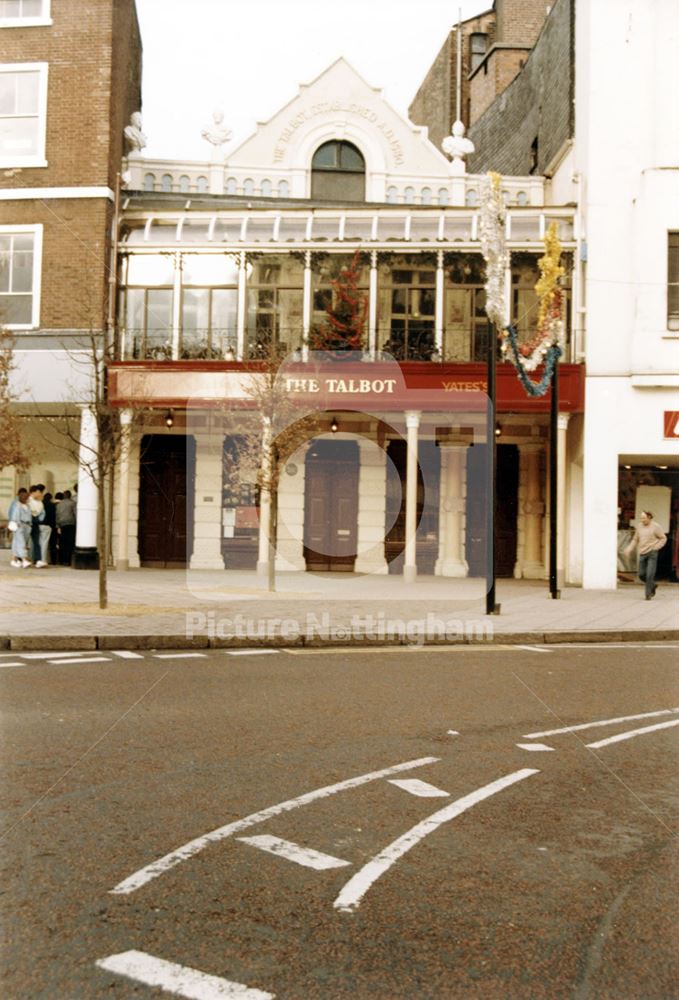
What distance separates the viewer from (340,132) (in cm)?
2683

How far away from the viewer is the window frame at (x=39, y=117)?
76.8 feet

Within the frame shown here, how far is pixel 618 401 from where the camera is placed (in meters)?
22.0

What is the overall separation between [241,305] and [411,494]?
569 cm

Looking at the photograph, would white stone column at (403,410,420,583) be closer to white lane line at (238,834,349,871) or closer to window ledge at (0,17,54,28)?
window ledge at (0,17,54,28)

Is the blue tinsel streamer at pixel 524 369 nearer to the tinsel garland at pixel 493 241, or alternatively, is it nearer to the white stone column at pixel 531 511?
the tinsel garland at pixel 493 241

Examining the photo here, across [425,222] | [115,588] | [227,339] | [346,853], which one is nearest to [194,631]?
[115,588]

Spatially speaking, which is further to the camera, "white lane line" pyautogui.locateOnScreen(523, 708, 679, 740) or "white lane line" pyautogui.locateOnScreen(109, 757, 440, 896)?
"white lane line" pyautogui.locateOnScreen(523, 708, 679, 740)

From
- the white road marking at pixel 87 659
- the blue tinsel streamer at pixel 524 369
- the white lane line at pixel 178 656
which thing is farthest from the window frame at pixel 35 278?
the white road marking at pixel 87 659

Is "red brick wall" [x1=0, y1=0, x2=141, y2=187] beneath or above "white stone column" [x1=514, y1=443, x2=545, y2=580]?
above

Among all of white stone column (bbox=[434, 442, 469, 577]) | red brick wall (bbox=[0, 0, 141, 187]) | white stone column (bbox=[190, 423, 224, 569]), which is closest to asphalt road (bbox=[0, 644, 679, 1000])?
white stone column (bbox=[434, 442, 469, 577])

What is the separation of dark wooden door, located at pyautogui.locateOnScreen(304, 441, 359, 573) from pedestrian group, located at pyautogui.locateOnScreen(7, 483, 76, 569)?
216 inches

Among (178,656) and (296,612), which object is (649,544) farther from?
(178,656)

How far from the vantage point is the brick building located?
23.2m

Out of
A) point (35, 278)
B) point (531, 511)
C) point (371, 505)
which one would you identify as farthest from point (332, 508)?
point (35, 278)
